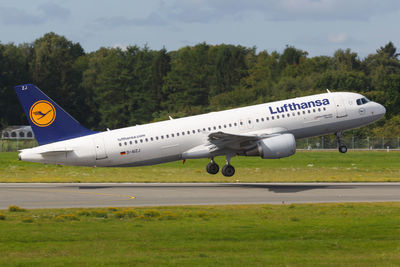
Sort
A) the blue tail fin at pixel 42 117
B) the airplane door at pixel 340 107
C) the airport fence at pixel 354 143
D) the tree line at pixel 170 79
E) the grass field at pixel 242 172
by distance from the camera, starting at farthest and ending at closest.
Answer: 1. the tree line at pixel 170 79
2. the airport fence at pixel 354 143
3. the grass field at pixel 242 172
4. the airplane door at pixel 340 107
5. the blue tail fin at pixel 42 117

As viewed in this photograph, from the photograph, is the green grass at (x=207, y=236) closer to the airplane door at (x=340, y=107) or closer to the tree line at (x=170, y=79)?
the airplane door at (x=340, y=107)

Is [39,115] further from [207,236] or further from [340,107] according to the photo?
[207,236]

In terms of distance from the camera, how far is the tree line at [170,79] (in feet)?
436

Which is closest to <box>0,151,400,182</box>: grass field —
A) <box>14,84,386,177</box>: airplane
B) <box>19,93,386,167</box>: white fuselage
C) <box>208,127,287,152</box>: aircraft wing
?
<box>14,84,386,177</box>: airplane

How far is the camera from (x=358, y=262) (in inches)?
846

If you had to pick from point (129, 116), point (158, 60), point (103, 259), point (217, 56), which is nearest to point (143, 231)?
point (103, 259)

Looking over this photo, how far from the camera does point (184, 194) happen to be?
43219 millimetres

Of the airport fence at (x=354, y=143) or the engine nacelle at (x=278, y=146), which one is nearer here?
the engine nacelle at (x=278, y=146)

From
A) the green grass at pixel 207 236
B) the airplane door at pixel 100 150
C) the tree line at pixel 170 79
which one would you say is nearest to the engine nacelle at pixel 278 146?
the green grass at pixel 207 236

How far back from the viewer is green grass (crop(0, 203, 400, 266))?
2197cm

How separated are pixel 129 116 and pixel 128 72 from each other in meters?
12.8

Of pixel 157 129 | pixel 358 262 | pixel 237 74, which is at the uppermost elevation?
pixel 237 74

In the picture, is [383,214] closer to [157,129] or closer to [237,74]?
[157,129]

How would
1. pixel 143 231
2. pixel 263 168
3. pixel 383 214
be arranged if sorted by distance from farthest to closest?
pixel 263 168, pixel 383 214, pixel 143 231
